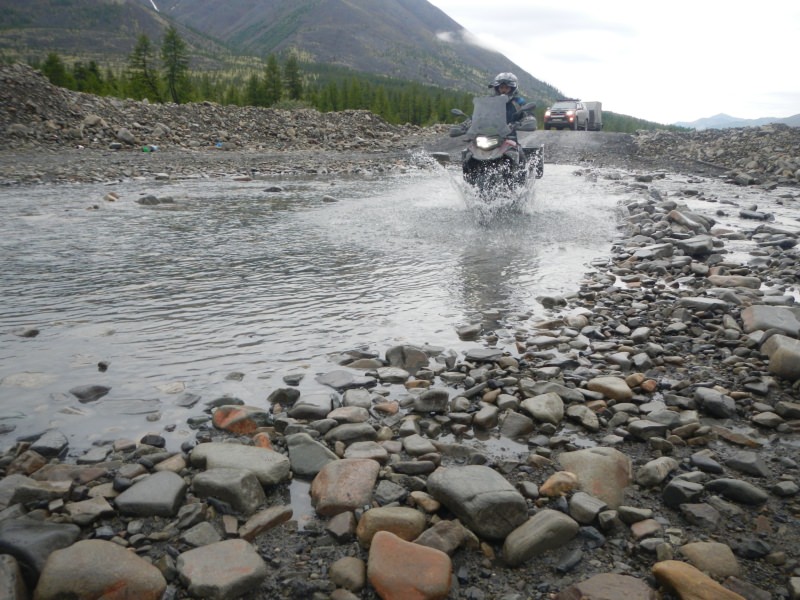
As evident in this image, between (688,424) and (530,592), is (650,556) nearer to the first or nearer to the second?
(530,592)

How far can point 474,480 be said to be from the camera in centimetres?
265

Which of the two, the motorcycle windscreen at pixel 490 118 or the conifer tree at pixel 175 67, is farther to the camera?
the conifer tree at pixel 175 67

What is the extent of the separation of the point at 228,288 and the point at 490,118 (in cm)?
694

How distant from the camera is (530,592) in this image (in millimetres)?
2143

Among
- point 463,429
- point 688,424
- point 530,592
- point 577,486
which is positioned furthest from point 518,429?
point 530,592

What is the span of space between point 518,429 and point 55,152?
83.5ft

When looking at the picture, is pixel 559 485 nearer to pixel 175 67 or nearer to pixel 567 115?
pixel 567 115

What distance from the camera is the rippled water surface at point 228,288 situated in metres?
3.91

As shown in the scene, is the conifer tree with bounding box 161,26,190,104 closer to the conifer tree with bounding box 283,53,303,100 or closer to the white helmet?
the conifer tree with bounding box 283,53,303,100

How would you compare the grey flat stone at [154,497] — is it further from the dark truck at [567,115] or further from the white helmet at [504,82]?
the dark truck at [567,115]

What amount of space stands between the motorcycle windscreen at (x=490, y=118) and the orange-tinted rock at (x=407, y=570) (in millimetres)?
9840

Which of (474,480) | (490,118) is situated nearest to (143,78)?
(490,118)

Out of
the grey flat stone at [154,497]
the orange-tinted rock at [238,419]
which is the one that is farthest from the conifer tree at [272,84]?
the grey flat stone at [154,497]

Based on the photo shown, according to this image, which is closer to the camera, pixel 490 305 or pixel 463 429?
pixel 463 429
